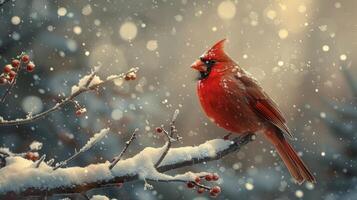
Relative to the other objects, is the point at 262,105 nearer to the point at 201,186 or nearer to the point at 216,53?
the point at 216,53

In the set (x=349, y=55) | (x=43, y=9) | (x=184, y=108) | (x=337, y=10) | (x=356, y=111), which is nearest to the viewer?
(x=43, y=9)

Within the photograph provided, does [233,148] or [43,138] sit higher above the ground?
[43,138]

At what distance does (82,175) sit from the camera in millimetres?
2295

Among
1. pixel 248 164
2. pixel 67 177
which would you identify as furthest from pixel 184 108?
pixel 67 177

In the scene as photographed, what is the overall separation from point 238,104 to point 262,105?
281mm

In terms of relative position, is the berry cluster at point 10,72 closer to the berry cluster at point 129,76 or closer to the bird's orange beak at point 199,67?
the berry cluster at point 129,76

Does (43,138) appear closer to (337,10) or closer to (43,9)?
(43,9)

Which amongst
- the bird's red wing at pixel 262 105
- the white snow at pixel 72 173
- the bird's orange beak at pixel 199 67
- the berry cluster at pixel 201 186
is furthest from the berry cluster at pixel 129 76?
the bird's red wing at pixel 262 105

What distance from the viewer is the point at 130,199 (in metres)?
6.82

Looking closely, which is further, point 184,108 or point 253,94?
point 184,108

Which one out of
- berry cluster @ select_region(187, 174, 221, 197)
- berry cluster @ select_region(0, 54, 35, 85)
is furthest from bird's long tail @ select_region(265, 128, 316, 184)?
berry cluster @ select_region(0, 54, 35, 85)

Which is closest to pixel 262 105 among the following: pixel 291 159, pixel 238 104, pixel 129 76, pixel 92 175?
pixel 238 104

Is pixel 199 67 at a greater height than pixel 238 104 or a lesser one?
greater

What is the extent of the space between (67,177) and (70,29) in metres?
5.46
